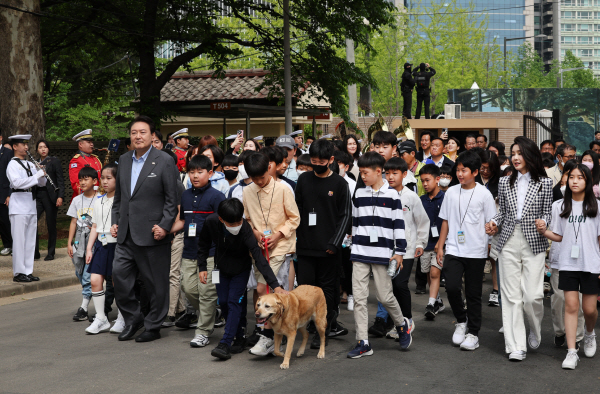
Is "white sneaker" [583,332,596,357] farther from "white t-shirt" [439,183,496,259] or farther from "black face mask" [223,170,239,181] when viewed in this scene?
"black face mask" [223,170,239,181]

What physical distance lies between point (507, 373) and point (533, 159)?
2.04m

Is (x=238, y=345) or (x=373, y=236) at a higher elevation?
(x=373, y=236)

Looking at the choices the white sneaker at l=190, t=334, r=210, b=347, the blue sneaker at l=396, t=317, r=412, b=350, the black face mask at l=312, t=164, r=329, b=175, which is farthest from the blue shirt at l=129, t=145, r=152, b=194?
the blue sneaker at l=396, t=317, r=412, b=350

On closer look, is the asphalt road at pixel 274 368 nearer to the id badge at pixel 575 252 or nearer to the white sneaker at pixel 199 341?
the white sneaker at pixel 199 341

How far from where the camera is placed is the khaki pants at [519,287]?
6348 mm

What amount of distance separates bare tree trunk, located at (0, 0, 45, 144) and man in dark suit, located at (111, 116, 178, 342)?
26.9 ft

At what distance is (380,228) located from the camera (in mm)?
6438

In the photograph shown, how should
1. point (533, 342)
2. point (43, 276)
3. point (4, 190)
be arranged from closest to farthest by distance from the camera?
point (533, 342)
point (43, 276)
point (4, 190)

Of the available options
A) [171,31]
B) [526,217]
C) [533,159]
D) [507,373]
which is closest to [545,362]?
[507,373]

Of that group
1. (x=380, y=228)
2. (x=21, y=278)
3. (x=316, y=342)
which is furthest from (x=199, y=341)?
(x=21, y=278)

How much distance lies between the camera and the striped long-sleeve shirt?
21.0ft

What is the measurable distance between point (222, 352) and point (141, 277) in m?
1.58

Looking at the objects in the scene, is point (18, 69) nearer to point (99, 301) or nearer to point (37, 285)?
point (37, 285)

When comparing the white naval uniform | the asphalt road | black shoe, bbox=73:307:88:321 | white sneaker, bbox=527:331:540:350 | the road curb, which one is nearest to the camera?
the asphalt road
